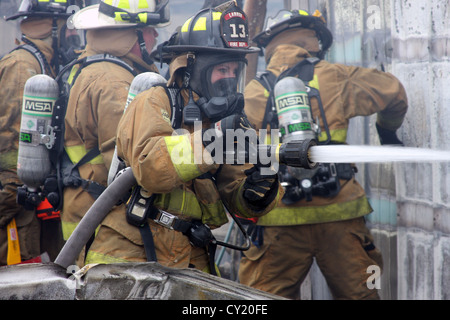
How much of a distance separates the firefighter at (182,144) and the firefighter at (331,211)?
1.14m

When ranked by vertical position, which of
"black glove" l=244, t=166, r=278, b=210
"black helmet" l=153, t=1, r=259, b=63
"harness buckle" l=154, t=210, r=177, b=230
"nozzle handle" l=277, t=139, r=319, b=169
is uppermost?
"black helmet" l=153, t=1, r=259, b=63

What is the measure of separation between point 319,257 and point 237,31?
200 cm

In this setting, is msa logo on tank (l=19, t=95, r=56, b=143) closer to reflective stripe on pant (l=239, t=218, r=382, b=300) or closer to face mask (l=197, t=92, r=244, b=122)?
face mask (l=197, t=92, r=244, b=122)

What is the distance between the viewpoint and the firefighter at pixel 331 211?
4062 millimetres

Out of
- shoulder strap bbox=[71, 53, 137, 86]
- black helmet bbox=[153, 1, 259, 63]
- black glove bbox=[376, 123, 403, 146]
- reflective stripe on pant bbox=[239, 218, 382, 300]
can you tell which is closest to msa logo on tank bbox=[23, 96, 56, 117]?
shoulder strap bbox=[71, 53, 137, 86]

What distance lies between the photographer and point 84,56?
4473mm

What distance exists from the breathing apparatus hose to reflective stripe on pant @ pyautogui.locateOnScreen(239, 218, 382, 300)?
177 cm

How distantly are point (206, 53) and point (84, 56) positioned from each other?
1.85 meters

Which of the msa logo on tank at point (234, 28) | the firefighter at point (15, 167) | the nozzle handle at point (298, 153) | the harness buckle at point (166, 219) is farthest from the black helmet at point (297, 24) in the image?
the nozzle handle at point (298, 153)

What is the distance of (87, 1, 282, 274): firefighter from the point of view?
8.73 feet

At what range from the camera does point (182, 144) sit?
2.55 metres

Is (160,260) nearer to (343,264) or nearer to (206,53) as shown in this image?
(206,53)

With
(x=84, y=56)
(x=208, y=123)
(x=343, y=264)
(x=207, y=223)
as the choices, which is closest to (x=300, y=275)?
(x=343, y=264)
